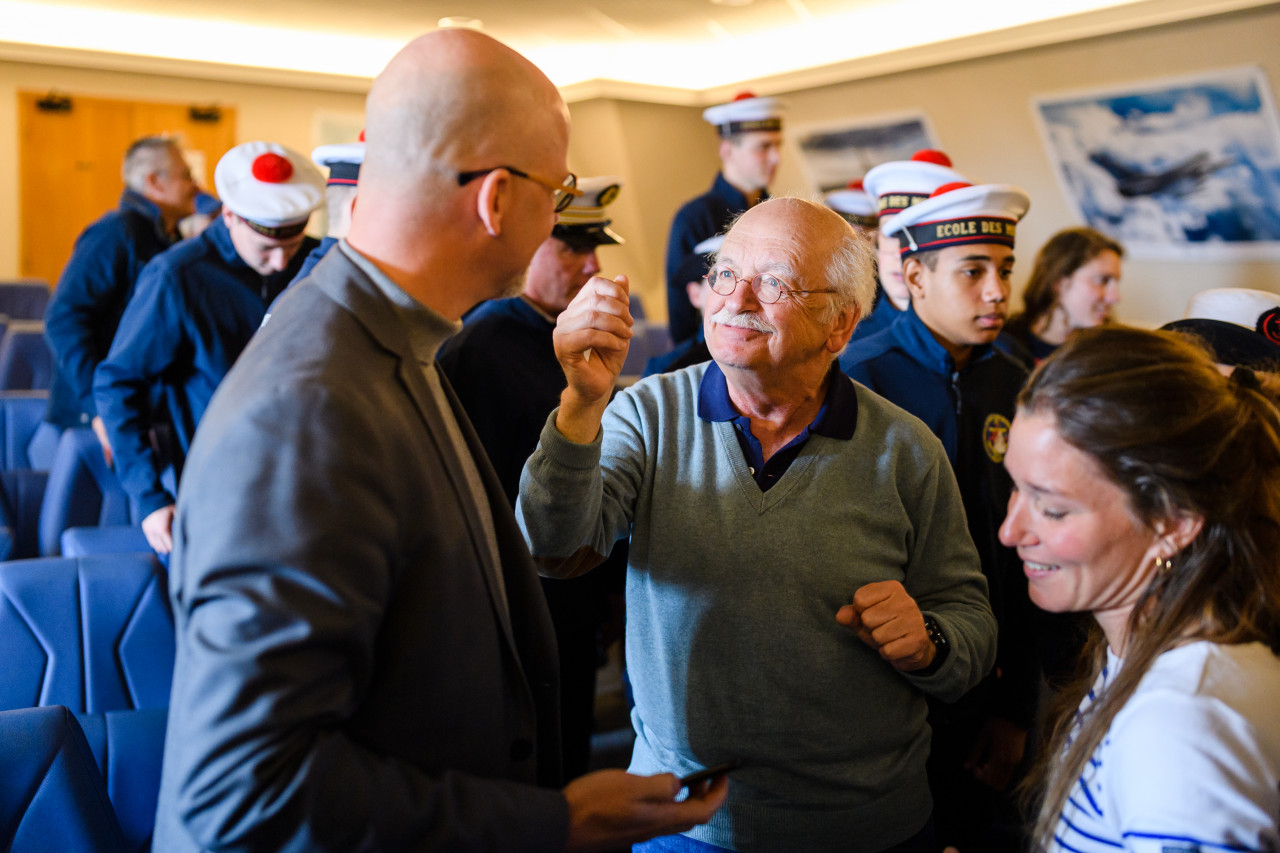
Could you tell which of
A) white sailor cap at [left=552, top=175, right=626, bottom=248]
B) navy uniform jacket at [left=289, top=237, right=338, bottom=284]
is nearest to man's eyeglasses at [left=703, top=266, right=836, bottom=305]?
white sailor cap at [left=552, top=175, right=626, bottom=248]

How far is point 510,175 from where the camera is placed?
985 millimetres

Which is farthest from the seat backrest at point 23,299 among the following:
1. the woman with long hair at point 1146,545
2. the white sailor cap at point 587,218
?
the woman with long hair at point 1146,545

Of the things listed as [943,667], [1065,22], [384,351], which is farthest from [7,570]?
[1065,22]

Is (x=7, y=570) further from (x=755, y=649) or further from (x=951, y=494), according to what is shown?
(x=951, y=494)

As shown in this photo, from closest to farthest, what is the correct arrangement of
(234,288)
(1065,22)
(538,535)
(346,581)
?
(346,581)
(538,535)
(234,288)
(1065,22)

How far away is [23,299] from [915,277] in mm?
7360

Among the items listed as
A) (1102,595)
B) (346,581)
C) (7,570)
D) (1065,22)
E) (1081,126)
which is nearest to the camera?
(346,581)

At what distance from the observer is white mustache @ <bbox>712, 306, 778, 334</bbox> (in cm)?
151

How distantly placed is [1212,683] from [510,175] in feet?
2.91

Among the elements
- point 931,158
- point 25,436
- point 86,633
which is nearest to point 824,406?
point 86,633

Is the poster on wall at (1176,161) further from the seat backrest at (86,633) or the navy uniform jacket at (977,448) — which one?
the seat backrest at (86,633)

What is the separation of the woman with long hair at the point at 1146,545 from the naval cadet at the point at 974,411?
0.90 metres

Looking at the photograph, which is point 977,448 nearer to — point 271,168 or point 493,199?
point 493,199

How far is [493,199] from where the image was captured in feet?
3.19
